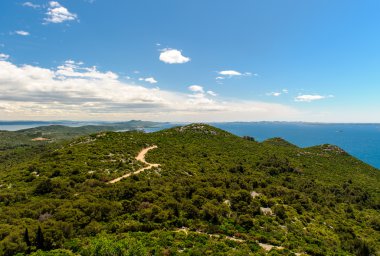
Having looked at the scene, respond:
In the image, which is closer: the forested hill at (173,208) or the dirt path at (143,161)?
the forested hill at (173,208)

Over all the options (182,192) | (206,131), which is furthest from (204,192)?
(206,131)

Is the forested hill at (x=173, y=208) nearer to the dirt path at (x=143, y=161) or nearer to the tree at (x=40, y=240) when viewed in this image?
the tree at (x=40, y=240)

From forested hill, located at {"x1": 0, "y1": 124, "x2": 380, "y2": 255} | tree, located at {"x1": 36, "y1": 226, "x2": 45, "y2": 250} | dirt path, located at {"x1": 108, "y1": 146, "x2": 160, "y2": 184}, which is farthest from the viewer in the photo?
dirt path, located at {"x1": 108, "y1": 146, "x2": 160, "y2": 184}

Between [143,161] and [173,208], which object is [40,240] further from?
[143,161]

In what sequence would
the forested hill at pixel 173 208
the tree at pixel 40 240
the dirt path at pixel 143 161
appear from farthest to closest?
the dirt path at pixel 143 161, the forested hill at pixel 173 208, the tree at pixel 40 240

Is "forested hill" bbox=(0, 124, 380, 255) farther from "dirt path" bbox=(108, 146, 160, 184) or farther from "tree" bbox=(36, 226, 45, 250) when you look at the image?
"dirt path" bbox=(108, 146, 160, 184)

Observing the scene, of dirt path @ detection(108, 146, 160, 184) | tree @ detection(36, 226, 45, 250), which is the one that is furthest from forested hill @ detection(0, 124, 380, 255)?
dirt path @ detection(108, 146, 160, 184)

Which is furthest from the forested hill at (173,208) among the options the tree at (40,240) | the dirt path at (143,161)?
the dirt path at (143,161)

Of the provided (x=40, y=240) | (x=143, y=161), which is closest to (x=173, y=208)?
(x=40, y=240)
